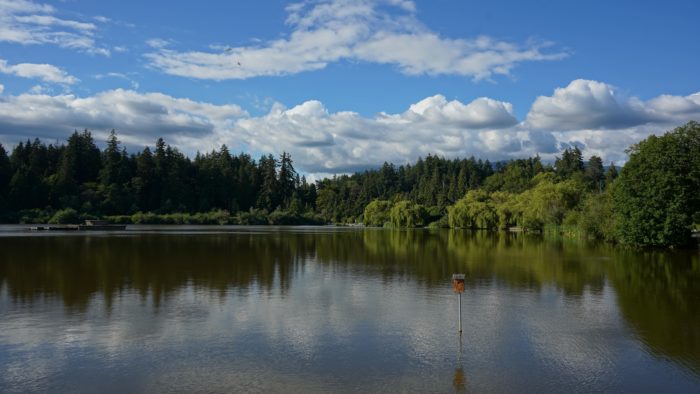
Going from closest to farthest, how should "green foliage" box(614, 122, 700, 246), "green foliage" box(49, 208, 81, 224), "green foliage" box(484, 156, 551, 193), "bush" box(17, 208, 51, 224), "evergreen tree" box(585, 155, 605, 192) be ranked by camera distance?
"green foliage" box(614, 122, 700, 246) → "green foliage" box(49, 208, 81, 224) → "bush" box(17, 208, 51, 224) → "green foliage" box(484, 156, 551, 193) → "evergreen tree" box(585, 155, 605, 192)

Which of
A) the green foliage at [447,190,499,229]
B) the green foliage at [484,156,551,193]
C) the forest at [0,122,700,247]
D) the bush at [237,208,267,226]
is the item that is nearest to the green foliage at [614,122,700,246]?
the forest at [0,122,700,247]

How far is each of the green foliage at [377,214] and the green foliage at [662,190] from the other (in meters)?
89.2

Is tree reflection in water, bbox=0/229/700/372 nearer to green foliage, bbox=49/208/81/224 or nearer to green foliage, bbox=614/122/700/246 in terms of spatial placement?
green foliage, bbox=614/122/700/246

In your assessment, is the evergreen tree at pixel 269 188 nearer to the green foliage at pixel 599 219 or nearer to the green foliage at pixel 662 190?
the green foliage at pixel 599 219

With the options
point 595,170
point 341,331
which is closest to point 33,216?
point 341,331

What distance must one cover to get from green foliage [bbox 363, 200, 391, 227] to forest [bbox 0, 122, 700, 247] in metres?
0.30

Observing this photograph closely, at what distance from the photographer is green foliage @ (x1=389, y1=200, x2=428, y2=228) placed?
420 ft

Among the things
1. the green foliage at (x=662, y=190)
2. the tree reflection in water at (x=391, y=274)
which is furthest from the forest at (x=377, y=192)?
the tree reflection in water at (x=391, y=274)

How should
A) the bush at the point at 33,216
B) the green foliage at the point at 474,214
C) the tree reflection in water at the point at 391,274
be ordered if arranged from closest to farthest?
the tree reflection in water at the point at 391,274 < the green foliage at the point at 474,214 < the bush at the point at 33,216

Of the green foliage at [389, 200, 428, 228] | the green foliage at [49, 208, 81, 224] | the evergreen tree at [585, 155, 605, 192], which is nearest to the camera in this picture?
the green foliage at [49, 208, 81, 224]

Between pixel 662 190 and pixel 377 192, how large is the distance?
132686 millimetres

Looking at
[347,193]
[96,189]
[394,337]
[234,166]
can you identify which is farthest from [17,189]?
[394,337]

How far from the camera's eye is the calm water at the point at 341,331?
430 inches

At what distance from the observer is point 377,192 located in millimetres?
179875
